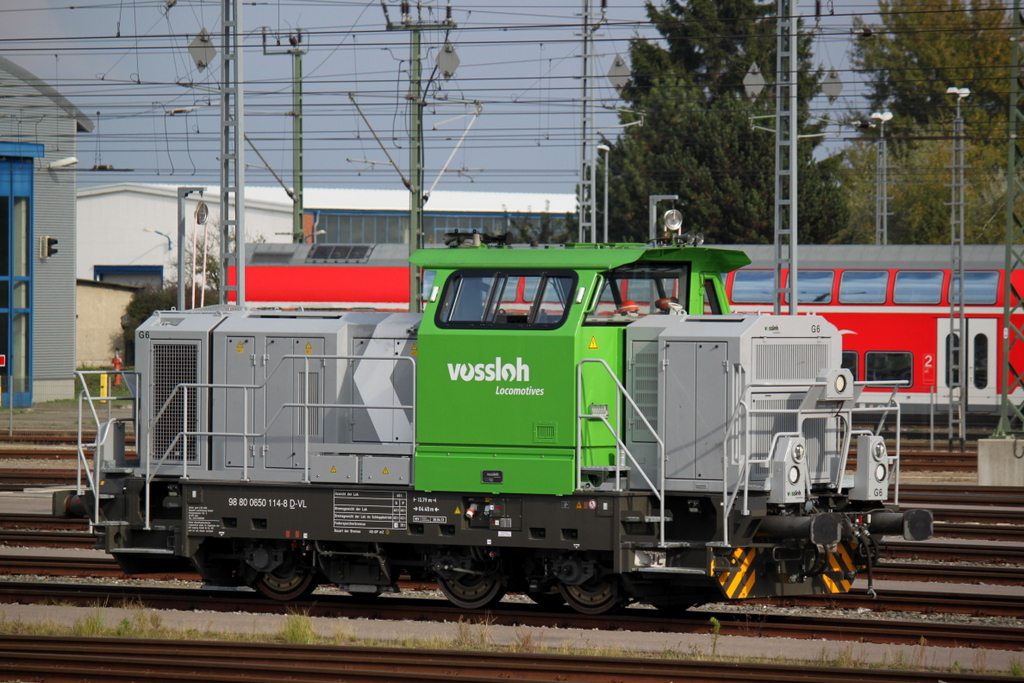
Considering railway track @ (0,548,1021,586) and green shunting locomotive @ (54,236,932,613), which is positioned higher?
green shunting locomotive @ (54,236,932,613)

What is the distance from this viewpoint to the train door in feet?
91.2

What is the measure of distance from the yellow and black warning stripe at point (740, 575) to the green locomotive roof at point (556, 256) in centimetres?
259

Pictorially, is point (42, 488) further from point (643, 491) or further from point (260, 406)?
point (643, 491)

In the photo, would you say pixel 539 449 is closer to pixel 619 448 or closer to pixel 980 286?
pixel 619 448

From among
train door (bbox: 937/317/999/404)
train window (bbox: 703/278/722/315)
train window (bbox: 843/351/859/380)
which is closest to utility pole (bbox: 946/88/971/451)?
train door (bbox: 937/317/999/404)

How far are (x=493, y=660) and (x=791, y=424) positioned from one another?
134 inches

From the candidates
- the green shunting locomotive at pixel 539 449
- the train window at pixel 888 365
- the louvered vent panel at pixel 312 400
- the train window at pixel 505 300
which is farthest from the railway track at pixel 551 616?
the train window at pixel 888 365

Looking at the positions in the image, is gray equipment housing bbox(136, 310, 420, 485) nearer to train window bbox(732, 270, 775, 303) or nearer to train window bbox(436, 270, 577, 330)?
train window bbox(436, 270, 577, 330)

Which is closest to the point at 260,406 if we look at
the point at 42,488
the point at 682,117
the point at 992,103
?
the point at 42,488

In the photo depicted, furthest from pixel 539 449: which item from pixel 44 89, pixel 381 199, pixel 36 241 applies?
pixel 381 199

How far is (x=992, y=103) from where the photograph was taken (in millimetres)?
57125

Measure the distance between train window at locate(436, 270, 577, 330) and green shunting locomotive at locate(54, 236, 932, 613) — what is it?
18mm

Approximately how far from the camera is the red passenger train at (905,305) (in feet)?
91.7

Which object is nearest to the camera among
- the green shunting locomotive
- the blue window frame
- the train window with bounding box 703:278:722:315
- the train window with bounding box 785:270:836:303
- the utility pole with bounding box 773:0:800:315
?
the green shunting locomotive
